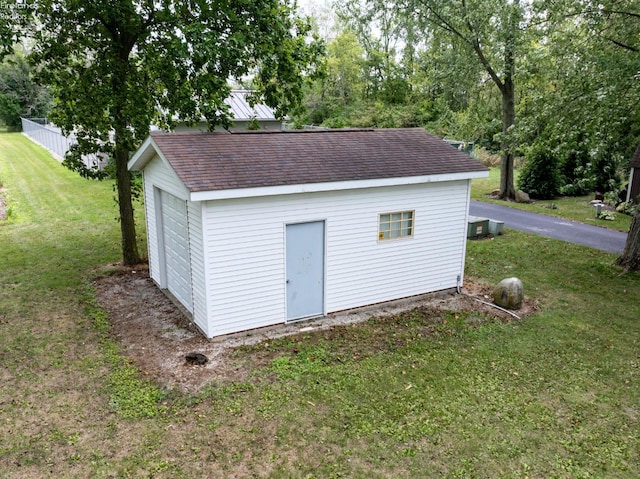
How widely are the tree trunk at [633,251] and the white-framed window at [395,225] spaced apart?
629cm

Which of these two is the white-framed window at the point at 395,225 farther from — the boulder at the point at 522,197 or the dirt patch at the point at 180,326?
the boulder at the point at 522,197

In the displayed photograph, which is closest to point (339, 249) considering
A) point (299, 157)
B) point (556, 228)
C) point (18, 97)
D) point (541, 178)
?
point (299, 157)

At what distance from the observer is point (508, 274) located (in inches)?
490

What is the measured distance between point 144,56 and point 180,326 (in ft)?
20.2

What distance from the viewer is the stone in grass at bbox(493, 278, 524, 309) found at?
10.1m

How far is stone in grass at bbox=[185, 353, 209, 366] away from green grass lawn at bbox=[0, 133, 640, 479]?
1.70ft

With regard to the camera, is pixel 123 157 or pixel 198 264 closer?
pixel 198 264

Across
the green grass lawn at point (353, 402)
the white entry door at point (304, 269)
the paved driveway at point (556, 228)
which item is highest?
the white entry door at point (304, 269)

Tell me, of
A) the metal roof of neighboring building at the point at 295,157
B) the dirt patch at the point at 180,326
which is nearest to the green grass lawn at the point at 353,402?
the dirt patch at the point at 180,326

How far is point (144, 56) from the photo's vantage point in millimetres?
11078

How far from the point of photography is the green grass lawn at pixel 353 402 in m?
5.67

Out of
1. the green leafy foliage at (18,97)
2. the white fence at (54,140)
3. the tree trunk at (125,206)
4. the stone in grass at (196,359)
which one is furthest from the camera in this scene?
the green leafy foliage at (18,97)

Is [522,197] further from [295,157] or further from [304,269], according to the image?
[304,269]

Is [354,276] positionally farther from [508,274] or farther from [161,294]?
[508,274]
